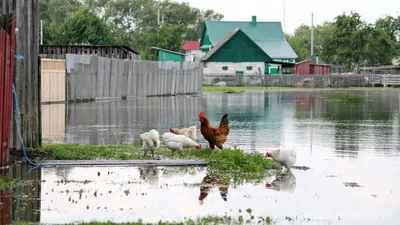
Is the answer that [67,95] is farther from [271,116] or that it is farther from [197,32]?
[197,32]

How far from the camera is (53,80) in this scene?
34.8 m

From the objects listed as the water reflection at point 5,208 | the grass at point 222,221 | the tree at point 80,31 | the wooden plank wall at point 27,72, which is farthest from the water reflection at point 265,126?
the tree at point 80,31

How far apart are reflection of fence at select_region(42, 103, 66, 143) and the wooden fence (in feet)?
12.9

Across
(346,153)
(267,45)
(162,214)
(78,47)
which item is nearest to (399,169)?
(346,153)

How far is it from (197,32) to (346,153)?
137063 mm

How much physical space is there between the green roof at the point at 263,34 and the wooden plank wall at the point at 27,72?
90.5 meters

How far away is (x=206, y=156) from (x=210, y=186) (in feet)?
10.0

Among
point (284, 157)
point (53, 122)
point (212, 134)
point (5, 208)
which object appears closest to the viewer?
point (5, 208)

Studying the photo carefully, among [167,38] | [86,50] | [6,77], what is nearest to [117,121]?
[6,77]

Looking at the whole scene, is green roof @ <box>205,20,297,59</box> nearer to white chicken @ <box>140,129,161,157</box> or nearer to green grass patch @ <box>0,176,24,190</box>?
white chicken @ <box>140,129,161,157</box>

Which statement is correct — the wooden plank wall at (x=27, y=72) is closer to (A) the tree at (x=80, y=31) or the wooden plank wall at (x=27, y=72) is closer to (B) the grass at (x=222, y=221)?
(B) the grass at (x=222, y=221)

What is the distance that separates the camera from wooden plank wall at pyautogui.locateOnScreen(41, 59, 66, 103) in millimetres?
33969

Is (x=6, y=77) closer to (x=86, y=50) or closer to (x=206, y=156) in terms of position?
(x=206, y=156)

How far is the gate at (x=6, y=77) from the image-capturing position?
42.5ft
